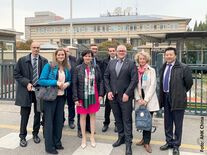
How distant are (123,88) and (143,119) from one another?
65 centimetres

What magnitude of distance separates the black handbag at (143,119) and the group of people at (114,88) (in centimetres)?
11

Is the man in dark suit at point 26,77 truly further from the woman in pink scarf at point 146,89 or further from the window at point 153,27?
the window at point 153,27

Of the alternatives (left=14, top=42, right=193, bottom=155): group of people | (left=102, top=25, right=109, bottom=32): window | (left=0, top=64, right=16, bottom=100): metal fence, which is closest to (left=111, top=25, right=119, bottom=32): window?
(left=102, top=25, right=109, bottom=32): window

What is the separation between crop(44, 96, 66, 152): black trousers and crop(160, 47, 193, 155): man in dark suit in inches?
75.8

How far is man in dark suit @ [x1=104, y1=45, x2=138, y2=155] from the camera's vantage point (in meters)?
3.94

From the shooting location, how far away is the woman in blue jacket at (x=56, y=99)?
388 cm

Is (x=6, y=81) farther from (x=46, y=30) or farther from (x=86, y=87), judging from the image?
(x=46, y=30)

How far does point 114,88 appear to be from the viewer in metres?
4.10

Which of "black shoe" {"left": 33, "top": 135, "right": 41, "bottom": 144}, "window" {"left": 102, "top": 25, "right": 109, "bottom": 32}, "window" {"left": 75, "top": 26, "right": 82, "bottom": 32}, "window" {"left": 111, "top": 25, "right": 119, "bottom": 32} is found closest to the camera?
"black shoe" {"left": 33, "top": 135, "right": 41, "bottom": 144}

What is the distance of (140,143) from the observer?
14.1 ft

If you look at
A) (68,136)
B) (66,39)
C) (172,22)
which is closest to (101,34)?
(66,39)

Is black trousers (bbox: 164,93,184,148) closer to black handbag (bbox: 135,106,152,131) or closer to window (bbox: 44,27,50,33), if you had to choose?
black handbag (bbox: 135,106,152,131)

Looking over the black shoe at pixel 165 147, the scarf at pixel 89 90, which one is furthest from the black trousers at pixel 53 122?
the black shoe at pixel 165 147

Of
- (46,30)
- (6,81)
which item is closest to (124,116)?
(6,81)
